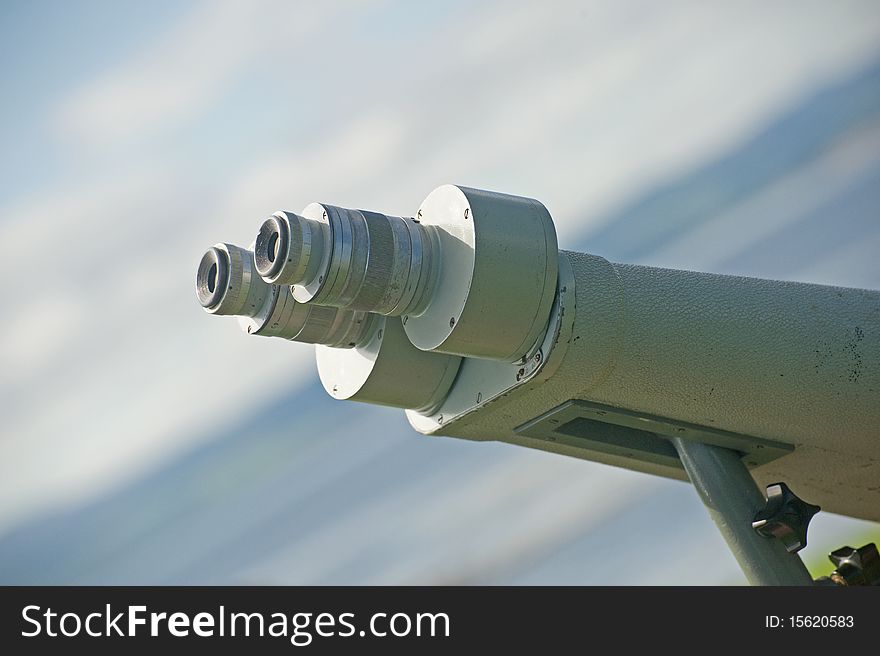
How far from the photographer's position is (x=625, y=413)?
102 inches

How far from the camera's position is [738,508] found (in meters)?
2.62

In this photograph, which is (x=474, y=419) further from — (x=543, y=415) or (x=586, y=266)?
(x=586, y=266)

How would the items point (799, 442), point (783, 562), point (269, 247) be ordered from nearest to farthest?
point (269, 247)
point (783, 562)
point (799, 442)

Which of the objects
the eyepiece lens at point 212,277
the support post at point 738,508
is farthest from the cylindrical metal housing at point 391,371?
the support post at point 738,508

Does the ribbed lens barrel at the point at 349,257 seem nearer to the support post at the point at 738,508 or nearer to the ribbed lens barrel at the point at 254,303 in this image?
the ribbed lens barrel at the point at 254,303

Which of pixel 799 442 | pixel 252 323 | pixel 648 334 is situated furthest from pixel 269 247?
pixel 799 442

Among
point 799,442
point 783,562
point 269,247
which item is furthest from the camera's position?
point 799,442

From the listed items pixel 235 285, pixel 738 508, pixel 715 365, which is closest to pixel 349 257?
pixel 235 285

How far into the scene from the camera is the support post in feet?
8.35

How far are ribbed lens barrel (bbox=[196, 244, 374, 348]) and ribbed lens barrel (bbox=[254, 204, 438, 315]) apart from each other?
0.17 meters

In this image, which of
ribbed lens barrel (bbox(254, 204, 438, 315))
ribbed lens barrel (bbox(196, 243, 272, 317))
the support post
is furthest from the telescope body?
ribbed lens barrel (bbox(196, 243, 272, 317))

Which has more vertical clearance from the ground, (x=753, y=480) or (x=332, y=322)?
(x=332, y=322)

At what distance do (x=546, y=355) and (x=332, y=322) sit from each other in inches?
16.8

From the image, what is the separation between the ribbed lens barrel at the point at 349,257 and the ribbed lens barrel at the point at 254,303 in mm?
171
